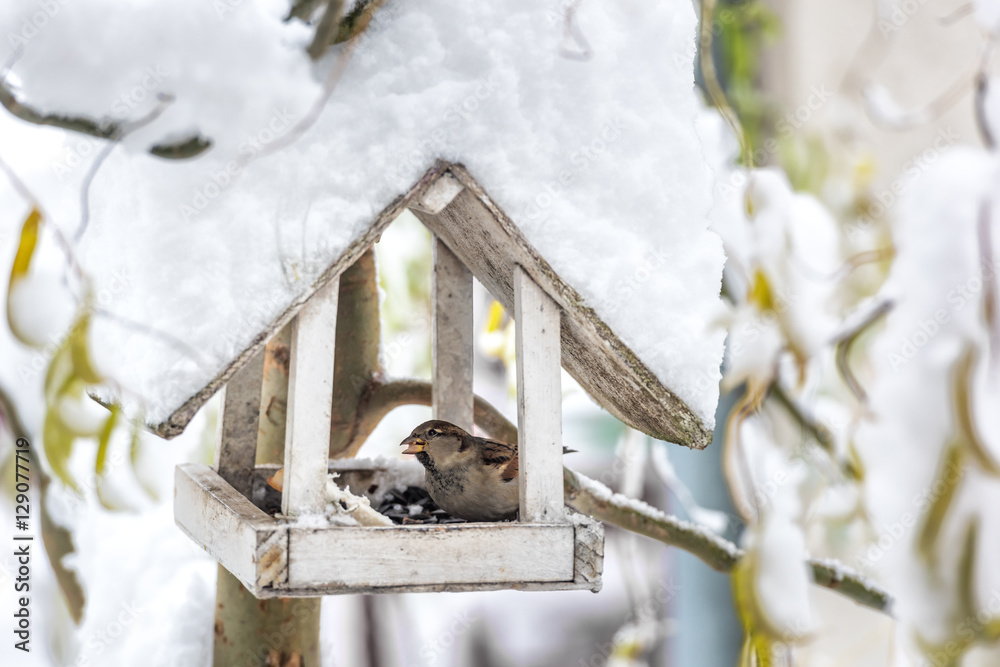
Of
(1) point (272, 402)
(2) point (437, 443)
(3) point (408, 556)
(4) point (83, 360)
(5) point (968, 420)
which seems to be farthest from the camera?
(1) point (272, 402)

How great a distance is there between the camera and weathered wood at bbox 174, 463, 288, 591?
33.4 inches

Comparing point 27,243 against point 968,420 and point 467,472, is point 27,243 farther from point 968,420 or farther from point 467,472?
point 968,420

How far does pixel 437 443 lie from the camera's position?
1.12 m

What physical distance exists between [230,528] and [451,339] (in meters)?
0.49

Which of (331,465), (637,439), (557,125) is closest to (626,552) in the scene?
(637,439)

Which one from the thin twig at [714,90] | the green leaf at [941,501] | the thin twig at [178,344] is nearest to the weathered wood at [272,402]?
the thin twig at [178,344]

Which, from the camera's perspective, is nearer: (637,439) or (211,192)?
(211,192)

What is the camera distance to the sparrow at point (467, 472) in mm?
1071

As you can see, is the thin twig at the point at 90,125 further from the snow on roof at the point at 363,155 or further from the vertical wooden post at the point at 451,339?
the vertical wooden post at the point at 451,339

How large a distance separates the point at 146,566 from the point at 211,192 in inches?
35.9

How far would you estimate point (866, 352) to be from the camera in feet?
3.89

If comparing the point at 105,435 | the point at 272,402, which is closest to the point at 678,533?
the point at 272,402

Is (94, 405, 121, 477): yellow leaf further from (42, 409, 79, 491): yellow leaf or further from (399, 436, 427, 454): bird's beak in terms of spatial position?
(399, 436, 427, 454): bird's beak

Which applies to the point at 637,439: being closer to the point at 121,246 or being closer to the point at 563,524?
the point at 563,524
